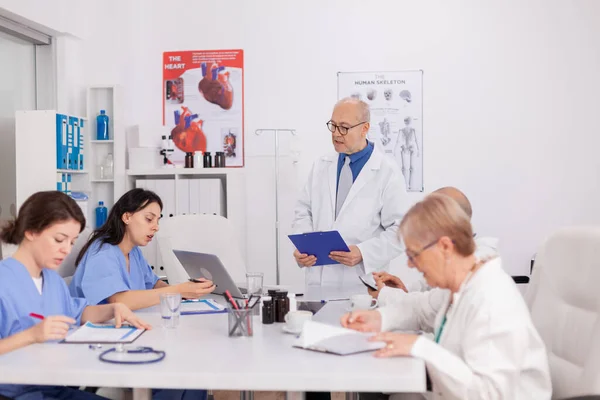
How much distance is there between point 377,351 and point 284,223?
3399 millimetres

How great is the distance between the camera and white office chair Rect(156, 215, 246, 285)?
3395 mm

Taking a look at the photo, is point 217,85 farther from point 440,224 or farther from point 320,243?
point 440,224

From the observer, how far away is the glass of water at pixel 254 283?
103 inches

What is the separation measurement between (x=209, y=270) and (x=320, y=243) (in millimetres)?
513

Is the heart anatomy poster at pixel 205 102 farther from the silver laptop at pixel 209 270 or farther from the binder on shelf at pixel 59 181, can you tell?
the silver laptop at pixel 209 270

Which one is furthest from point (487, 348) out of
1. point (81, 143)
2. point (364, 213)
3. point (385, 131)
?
point (81, 143)

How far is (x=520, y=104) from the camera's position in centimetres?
507

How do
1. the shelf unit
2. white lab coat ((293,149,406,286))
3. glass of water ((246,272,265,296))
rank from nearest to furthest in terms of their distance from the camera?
glass of water ((246,272,265,296)) < white lab coat ((293,149,406,286)) < the shelf unit

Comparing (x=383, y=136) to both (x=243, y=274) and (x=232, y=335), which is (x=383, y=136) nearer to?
(x=243, y=274)

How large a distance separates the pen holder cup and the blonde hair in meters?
0.55

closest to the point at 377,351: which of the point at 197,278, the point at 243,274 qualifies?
the point at 197,278

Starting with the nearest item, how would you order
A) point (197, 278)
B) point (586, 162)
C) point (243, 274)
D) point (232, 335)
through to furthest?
point (232, 335), point (197, 278), point (243, 274), point (586, 162)

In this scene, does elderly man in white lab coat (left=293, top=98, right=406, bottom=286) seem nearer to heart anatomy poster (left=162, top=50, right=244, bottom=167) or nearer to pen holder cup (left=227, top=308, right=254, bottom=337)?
pen holder cup (left=227, top=308, right=254, bottom=337)

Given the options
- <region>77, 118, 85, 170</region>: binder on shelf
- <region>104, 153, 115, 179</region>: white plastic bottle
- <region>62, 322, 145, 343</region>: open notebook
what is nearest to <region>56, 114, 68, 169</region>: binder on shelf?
<region>77, 118, 85, 170</region>: binder on shelf
